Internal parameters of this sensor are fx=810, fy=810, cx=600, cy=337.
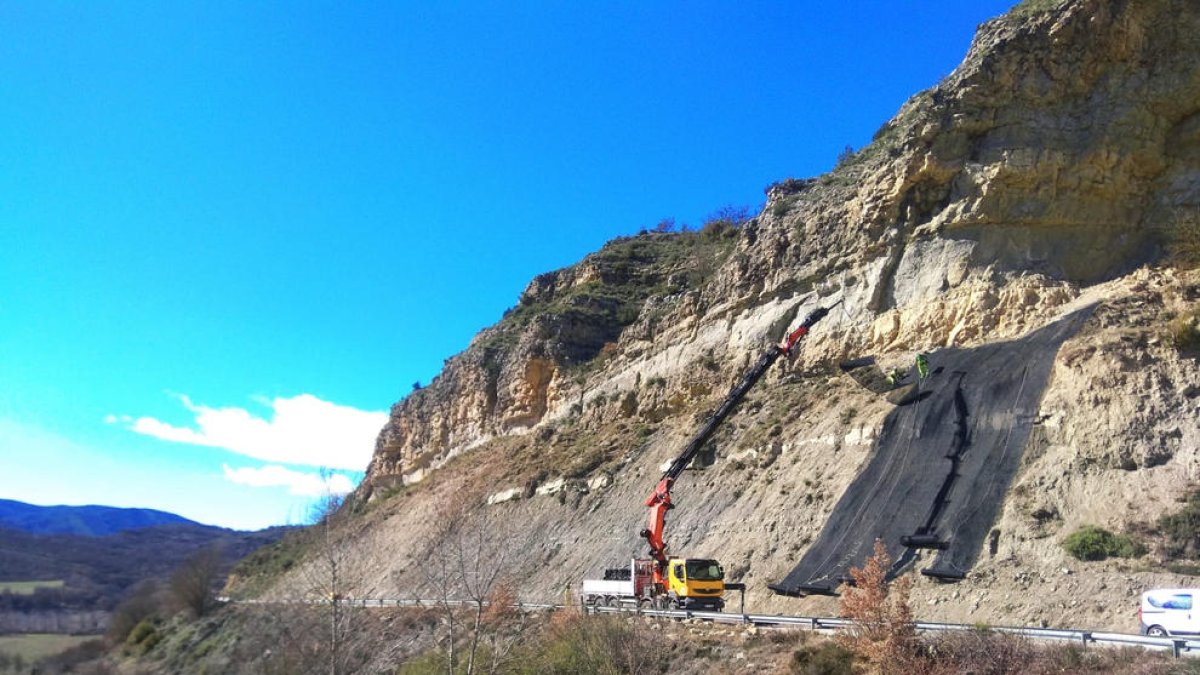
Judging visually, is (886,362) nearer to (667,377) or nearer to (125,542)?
(667,377)

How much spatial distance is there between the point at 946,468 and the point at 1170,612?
8854 mm

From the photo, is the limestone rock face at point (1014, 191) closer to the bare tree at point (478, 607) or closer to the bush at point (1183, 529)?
the bush at point (1183, 529)

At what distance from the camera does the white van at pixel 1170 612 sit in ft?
44.9

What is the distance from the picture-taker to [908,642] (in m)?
13.6

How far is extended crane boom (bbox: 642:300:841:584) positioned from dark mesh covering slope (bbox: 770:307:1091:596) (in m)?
4.53

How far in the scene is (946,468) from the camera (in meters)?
22.8

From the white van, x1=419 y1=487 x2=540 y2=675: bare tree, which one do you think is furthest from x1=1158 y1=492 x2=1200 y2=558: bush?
x1=419 y1=487 x2=540 y2=675: bare tree

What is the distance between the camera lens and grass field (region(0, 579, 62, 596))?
290 feet

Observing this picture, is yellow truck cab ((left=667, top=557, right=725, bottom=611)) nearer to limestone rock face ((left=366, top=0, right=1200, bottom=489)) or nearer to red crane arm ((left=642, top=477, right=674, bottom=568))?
red crane arm ((left=642, top=477, right=674, bottom=568))

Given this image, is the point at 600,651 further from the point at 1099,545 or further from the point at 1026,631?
the point at 1099,545

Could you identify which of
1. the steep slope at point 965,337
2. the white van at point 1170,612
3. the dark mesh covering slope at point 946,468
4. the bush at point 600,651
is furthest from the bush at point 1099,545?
the bush at point 600,651

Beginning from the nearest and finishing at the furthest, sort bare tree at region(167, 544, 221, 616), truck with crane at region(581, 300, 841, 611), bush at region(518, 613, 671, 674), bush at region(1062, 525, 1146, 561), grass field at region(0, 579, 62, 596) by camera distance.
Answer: bush at region(1062, 525, 1146, 561), bush at region(518, 613, 671, 674), truck with crane at region(581, 300, 841, 611), bare tree at region(167, 544, 221, 616), grass field at region(0, 579, 62, 596)

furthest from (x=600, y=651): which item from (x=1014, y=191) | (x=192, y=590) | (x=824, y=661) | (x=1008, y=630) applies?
(x=192, y=590)

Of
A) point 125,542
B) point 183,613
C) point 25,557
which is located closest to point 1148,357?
point 183,613
